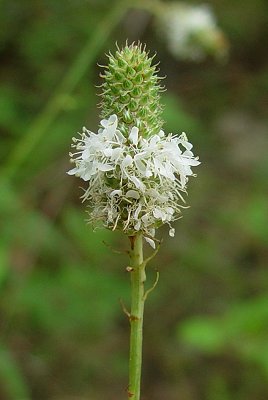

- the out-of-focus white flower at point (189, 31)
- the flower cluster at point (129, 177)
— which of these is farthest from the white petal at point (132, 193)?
the out-of-focus white flower at point (189, 31)

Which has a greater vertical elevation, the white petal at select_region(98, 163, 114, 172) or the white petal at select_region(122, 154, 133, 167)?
the white petal at select_region(122, 154, 133, 167)

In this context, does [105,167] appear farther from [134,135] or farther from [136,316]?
[136,316]

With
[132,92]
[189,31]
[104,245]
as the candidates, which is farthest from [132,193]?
[189,31]

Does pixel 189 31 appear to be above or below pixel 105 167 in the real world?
above

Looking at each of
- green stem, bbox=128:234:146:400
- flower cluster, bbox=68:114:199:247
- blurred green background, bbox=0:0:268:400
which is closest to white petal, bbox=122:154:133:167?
flower cluster, bbox=68:114:199:247

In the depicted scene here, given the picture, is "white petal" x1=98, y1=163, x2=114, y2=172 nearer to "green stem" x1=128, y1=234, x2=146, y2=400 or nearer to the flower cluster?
the flower cluster

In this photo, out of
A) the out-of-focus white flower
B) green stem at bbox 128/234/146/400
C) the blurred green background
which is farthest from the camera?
the out-of-focus white flower

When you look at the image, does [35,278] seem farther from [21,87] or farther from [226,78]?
[226,78]
